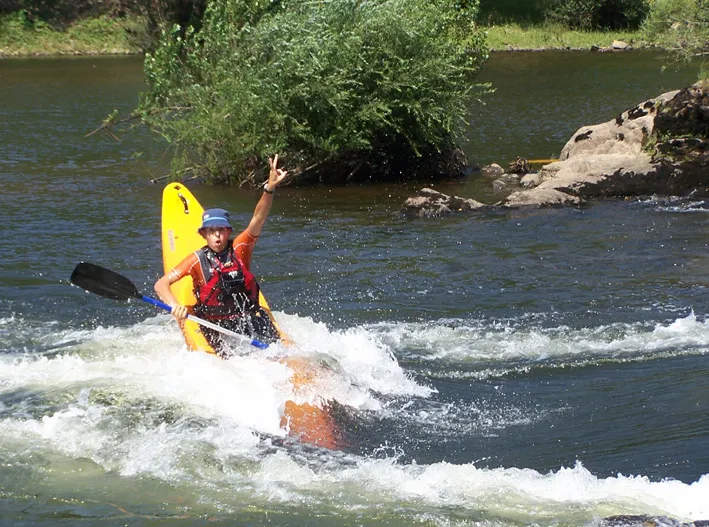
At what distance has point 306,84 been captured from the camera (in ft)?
46.3

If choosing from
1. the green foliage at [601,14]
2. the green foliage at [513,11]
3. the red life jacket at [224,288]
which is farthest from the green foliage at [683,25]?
the green foliage at [513,11]

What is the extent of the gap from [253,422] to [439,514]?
1671 mm

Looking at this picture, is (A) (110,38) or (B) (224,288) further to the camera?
(A) (110,38)

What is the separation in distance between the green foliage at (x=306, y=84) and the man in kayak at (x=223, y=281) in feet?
23.3

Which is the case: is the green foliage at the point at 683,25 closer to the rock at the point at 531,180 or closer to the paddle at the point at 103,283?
the rock at the point at 531,180

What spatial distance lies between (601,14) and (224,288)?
32.0 meters

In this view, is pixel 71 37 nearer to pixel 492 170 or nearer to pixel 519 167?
pixel 492 170

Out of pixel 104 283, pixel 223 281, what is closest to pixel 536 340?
pixel 223 281

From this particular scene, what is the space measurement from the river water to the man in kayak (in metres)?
0.31

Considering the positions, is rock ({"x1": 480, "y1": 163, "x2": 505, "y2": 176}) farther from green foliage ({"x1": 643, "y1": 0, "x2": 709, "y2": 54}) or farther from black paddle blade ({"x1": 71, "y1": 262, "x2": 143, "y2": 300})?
black paddle blade ({"x1": 71, "y1": 262, "x2": 143, "y2": 300})

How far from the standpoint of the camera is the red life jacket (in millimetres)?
7035

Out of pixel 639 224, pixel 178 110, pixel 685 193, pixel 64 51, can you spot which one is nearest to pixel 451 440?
pixel 639 224

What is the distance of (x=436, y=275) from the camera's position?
10016 mm

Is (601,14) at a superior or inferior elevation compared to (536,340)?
inferior
